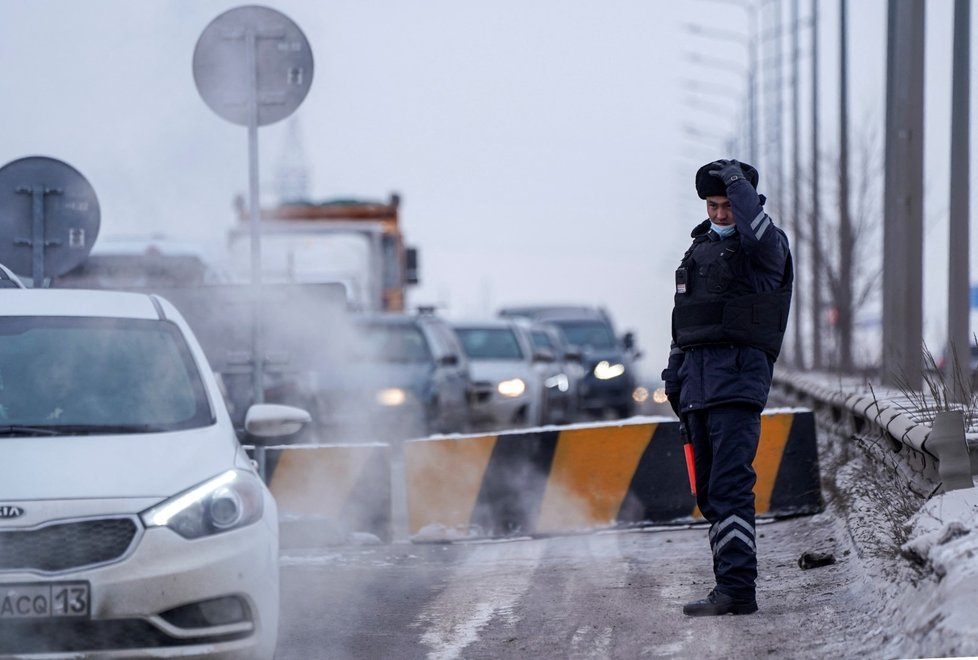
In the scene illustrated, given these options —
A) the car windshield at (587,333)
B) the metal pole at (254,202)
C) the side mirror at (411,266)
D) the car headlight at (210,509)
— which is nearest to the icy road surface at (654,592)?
the car headlight at (210,509)

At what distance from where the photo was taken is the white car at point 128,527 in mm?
5574

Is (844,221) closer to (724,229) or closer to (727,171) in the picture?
(724,229)

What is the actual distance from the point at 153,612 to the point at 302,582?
312cm

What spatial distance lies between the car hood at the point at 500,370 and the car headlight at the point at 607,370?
7357 mm

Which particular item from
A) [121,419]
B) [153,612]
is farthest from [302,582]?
[153,612]

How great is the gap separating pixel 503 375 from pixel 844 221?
11.7m

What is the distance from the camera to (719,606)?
7109 millimetres

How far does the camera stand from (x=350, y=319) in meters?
16.8

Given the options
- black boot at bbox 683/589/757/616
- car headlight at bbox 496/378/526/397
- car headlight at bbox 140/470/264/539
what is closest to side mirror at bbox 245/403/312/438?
car headlight at bbox 140/470/264/539

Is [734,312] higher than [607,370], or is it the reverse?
[734,312]

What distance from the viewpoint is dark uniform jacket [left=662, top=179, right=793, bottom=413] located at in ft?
23.2

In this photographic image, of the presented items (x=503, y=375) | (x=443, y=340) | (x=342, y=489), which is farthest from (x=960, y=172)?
(x=503, y=375)

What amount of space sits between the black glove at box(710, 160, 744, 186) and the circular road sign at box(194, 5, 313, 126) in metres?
4.05

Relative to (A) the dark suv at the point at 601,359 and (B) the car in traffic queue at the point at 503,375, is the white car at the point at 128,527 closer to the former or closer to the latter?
(B) the car in traffic queue at the point at 503,375
